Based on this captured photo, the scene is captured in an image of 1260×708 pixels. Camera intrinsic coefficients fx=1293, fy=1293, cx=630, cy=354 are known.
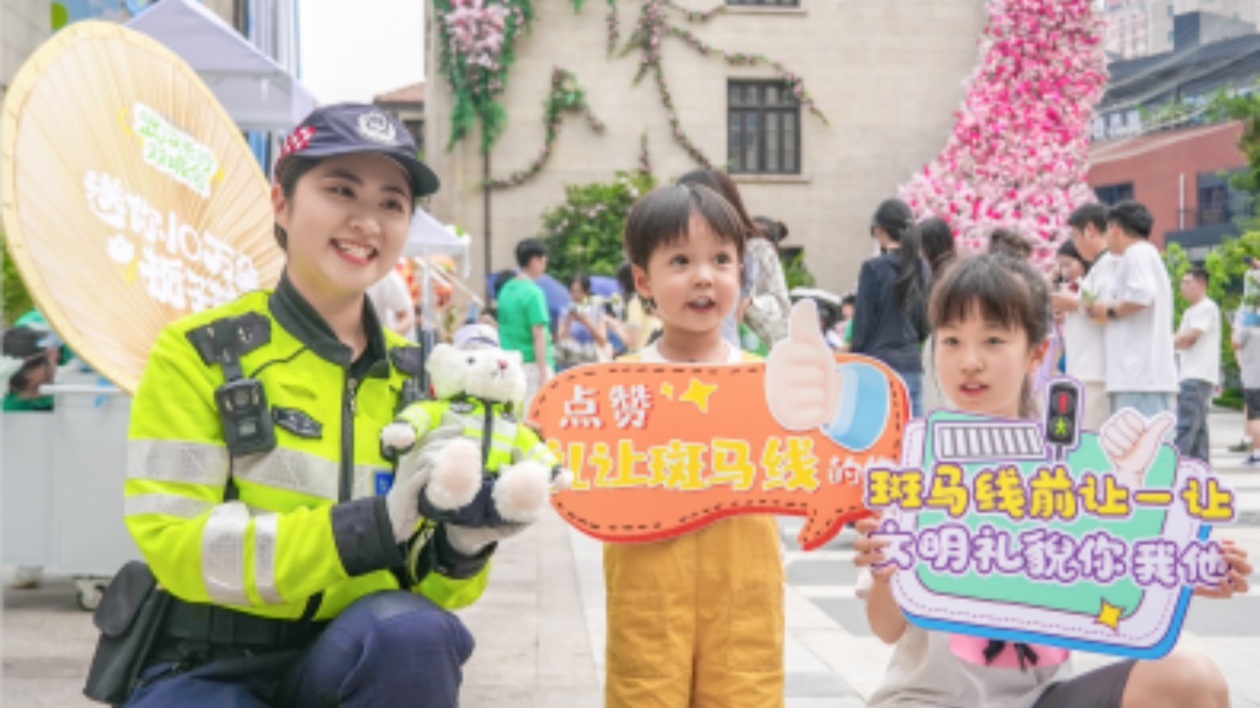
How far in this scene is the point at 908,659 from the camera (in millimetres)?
2270

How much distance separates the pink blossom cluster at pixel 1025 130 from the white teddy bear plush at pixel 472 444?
12560mm

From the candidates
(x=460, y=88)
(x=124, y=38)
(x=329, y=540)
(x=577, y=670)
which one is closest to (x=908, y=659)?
(x=329, y=540)

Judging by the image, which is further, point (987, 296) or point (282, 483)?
point (987, 296)

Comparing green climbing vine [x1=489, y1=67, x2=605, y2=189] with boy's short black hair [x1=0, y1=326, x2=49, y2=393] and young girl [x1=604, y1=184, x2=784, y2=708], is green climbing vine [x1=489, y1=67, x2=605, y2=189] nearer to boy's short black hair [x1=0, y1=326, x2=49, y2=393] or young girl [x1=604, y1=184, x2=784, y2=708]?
boy's short black hair [x1=0, y1=326, x2=49, y2=393]

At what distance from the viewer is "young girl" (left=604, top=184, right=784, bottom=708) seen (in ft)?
7.86

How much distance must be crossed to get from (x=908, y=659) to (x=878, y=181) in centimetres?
1804

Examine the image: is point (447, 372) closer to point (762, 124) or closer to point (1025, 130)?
point (1025, 130)

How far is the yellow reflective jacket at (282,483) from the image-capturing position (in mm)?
1795

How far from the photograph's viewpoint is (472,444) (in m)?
1.77

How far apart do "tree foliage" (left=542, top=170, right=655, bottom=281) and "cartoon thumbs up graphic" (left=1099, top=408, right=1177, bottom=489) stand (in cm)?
1627

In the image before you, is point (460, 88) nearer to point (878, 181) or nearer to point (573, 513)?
point (878, 181)

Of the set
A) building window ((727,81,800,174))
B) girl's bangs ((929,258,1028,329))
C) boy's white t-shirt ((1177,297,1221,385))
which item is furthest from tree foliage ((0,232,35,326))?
building window ((727,81,800,174))

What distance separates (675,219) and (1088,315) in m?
4.09

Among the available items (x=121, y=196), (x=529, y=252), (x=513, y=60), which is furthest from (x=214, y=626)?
(x=513, y=60)
